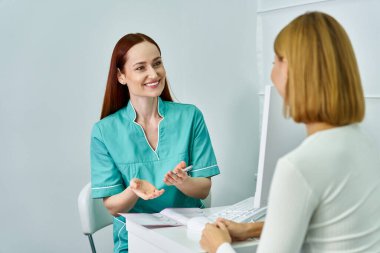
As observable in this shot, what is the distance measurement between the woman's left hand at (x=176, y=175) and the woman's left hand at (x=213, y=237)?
30 cm

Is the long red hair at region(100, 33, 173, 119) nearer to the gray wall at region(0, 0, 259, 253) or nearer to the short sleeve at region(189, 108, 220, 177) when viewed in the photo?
the short sleeve at region(189, 108, 220, 177)

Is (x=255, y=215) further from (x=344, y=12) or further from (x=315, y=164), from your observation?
(x=344, y=12)

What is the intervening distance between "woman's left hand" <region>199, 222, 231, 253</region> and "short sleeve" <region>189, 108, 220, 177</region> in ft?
2.06

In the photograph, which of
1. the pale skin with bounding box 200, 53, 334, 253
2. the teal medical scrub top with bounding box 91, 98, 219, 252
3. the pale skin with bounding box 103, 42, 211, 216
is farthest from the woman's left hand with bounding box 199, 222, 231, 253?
the teal medical scrub top with bounding box 91, 98, 219, 252

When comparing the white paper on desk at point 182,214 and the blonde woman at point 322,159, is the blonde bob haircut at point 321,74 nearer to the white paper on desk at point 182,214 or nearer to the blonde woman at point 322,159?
the blonde woman at point 322,159

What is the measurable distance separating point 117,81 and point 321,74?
106 cm

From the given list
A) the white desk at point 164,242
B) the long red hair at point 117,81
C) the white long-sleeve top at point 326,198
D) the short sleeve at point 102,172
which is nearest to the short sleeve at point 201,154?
the long red hair at point 117,81

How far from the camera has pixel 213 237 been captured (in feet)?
4.07

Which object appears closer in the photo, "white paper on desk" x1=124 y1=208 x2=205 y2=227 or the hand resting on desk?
the hand resting on desk

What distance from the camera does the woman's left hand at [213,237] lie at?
1219mm

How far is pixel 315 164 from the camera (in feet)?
3.22

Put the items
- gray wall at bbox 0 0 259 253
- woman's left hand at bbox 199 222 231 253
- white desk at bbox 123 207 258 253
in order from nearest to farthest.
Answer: woman's left hand at bbox 199 222 231 253
white desk at bbox 123 207 258 253
gray wall at bbox 0 0 259 253

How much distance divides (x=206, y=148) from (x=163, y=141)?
165mm

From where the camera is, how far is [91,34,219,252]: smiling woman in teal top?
1857mm
